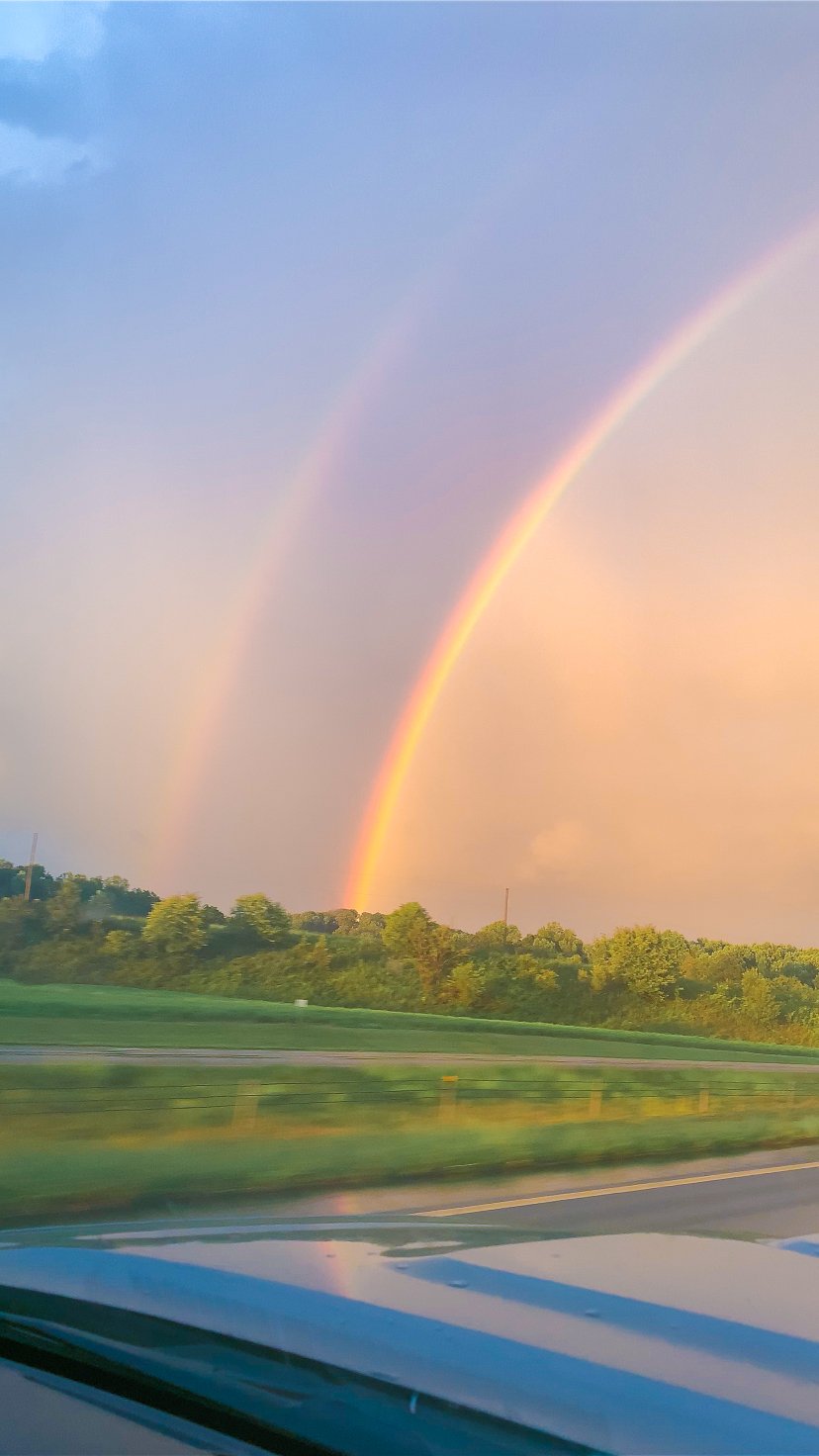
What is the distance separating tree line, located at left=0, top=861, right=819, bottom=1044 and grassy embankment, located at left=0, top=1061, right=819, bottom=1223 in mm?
55704

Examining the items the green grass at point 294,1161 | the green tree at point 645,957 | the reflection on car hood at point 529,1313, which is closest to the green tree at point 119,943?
the green tree at point 645,957

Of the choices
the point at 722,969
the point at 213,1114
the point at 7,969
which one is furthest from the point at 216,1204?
the point at 7,969

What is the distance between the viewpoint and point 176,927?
349 feet

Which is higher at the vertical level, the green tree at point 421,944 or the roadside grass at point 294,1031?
the green tree at point 421,944

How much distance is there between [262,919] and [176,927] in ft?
28.8

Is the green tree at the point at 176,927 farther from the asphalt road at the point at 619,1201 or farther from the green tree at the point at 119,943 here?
the asphalt road at the point at 619,1201

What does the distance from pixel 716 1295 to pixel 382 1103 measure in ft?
50.6

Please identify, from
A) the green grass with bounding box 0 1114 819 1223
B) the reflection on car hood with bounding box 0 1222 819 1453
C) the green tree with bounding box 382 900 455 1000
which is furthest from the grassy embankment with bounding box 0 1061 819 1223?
the green tree with bounding box 382 900 455 1000

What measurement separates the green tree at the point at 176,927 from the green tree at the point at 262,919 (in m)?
3.54

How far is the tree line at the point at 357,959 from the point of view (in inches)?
3059

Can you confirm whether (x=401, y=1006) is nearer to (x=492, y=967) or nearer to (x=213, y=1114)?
(x=492, y=967)

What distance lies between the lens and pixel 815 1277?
2.80 metres

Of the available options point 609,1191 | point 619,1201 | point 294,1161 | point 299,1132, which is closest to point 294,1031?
point 299,1132

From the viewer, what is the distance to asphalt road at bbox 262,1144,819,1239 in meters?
10.0
